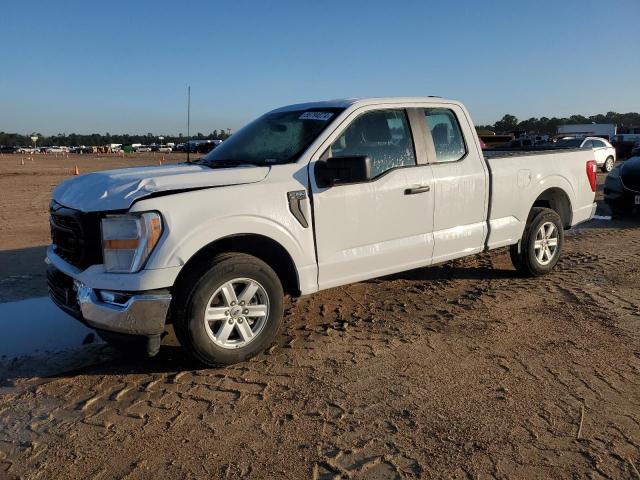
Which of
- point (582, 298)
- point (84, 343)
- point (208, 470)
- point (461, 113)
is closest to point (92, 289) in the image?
point (84, 343)

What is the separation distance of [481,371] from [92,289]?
2.74 m

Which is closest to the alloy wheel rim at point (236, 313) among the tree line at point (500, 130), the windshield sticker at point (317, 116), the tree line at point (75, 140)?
the windshield sticker at point (317, 116)

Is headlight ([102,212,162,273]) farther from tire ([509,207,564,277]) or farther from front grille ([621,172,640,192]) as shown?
front grille ([621,172,640,192])

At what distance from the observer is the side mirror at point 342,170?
4.20 meters

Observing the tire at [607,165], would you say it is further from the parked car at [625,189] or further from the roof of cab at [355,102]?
the roof of cab at [355,102]

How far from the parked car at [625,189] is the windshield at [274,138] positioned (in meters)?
8.24

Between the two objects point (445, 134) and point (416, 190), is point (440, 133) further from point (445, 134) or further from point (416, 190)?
point (416, 190)

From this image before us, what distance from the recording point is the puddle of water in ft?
15.1

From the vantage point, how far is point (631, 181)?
1080 cm

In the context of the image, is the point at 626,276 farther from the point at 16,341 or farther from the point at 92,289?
the point at 16,341

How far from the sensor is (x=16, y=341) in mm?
4727

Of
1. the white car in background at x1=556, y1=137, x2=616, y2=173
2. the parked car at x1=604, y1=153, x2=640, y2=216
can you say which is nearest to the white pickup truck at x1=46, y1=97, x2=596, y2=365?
the parked car at x1=604, y1=153, x2=640, y2=216

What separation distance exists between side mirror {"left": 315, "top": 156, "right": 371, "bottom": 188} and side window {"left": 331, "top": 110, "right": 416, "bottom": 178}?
0.32 metres

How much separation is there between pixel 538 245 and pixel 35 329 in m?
5.26
